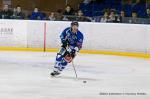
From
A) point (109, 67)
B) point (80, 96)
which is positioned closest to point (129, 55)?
point (109, 67)

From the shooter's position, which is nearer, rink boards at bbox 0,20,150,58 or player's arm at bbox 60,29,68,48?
player's arm at bbox 60,29,68,48

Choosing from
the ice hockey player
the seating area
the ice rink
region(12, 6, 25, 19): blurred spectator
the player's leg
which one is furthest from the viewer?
the seating area

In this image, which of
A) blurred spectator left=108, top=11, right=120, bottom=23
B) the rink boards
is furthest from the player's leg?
blurred spectator left=108, top=11, right=120, bottom=23

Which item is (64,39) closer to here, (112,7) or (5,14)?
(5,14)

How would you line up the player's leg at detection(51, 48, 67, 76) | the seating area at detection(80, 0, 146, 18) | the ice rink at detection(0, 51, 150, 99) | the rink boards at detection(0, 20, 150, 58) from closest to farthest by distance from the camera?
the ice rink at detection(0, 51, 150, 99), the player's leg at detection(51, 48, 67, 76), the rink boards at detection(0, 20, 150, 58), the seating area at detection(80, 0, 146, 18)

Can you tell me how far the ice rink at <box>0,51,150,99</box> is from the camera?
8695 mm

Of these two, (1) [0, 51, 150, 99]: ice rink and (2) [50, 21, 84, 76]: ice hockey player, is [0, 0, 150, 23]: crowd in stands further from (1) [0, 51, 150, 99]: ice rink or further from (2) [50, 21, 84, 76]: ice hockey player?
(2) [50, 21, 84, 76]: ice hockey player

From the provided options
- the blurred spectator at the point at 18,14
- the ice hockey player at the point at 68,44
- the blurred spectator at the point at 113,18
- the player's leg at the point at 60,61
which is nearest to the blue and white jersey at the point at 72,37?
the ice hockey player at the point at 68,44

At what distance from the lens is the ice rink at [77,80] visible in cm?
870

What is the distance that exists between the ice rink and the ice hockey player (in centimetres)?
30

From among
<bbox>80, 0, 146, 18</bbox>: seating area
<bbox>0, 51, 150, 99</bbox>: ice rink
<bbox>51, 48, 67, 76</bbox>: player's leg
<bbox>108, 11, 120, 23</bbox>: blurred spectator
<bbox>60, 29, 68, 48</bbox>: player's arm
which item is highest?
<bbox>80, 0, 146, 18</bbox>: seating area

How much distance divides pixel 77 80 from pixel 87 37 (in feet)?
15.6

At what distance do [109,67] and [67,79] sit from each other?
6.92 ft

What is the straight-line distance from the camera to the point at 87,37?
49.1ft
